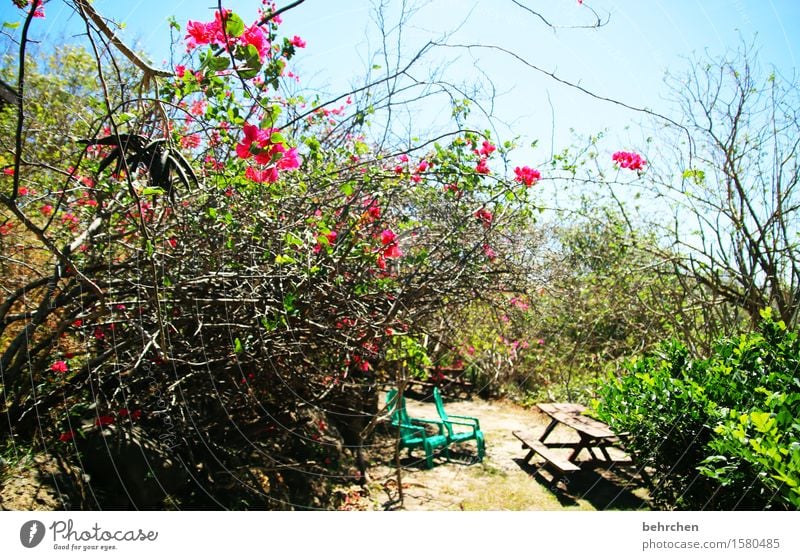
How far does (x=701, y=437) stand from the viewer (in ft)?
4.50

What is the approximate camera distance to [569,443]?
7.96ft

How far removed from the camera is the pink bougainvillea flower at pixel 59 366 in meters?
1.39

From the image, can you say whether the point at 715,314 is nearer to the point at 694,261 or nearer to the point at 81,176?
the point at 694,261

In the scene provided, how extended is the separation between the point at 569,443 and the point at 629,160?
137 centimetres

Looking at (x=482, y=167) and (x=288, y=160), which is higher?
(x=482, y=167)

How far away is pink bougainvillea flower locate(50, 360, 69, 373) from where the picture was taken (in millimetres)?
1391

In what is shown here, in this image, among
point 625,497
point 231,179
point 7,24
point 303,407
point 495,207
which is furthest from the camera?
point 303,407

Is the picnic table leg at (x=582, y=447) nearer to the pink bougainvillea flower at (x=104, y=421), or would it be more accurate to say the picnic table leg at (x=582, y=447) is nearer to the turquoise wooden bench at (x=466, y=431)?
the turquoise wooden bench at (x=466, y=431)

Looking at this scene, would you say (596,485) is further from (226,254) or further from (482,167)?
(226,254)

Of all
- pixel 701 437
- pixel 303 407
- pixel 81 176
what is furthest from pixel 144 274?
pixel 701 437

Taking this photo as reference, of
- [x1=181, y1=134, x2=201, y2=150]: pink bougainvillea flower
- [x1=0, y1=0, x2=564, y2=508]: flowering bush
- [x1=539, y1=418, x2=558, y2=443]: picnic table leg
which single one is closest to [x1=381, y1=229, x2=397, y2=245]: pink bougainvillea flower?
[x1=0, y1=0, x2=564, y2=508]: flowering bush

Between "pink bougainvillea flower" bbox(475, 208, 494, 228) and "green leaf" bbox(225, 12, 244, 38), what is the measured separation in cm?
114

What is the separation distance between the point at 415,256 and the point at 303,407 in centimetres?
81

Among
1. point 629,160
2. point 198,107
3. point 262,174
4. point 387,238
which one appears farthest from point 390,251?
point 629,160
